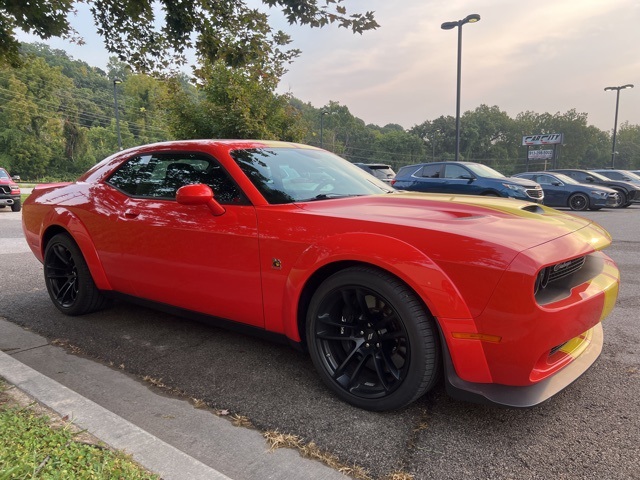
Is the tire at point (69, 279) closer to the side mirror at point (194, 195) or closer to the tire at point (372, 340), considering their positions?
the side mirror at point (194, 195)

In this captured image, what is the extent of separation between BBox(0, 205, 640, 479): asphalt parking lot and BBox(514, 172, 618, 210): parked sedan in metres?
12.6

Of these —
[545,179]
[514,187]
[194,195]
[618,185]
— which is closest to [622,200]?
[618,185]

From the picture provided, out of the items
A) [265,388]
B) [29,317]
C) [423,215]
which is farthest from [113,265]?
[423,215]

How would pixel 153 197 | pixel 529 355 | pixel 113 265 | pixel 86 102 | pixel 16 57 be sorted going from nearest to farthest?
pixel 529 355, pixel 153 197, pixel 113 265, pixel 16 57, pixel 86 102

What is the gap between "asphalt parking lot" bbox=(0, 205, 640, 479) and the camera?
1.95m

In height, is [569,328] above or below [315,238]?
below

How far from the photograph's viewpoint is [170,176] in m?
3.31

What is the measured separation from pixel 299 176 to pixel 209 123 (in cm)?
1023

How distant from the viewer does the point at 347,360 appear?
7.98 ft

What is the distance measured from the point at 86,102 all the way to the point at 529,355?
3489 inches

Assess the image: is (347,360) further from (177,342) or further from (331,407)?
(177,342)

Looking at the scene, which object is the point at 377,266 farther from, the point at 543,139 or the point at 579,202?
the point at 543,139

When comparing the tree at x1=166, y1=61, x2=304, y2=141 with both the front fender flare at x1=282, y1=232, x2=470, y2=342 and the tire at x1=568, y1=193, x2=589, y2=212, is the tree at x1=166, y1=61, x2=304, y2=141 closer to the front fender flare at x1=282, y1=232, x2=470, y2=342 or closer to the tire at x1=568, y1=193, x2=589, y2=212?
the tire at x1=568, y1=193, x2=589, y2=212

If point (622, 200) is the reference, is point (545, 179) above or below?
above
